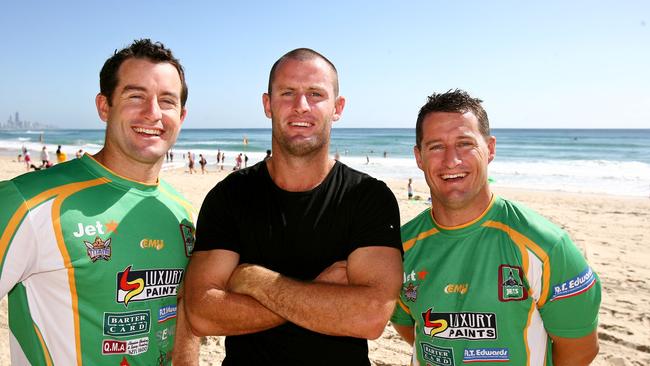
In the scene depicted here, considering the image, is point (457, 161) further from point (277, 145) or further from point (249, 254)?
point (249, 254)

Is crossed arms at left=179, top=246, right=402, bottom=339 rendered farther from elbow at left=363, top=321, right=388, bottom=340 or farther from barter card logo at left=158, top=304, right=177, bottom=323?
barter card logo at left=158, top=304, right=177, bottom=323

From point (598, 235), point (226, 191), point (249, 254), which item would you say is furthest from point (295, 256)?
point (598, 235)

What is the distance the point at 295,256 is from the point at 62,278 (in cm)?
119

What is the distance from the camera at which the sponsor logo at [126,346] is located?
2.30 metres

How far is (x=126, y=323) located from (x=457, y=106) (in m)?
2.27

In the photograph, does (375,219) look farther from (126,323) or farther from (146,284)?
(126,323)

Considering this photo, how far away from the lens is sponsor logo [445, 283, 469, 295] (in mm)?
2512

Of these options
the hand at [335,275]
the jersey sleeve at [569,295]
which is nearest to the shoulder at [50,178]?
the hand at [335,275]

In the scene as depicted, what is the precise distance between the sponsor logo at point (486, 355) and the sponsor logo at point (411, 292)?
407 millimetres

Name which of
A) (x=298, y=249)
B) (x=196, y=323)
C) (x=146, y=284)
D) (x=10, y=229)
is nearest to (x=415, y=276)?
(x=298, y=249)

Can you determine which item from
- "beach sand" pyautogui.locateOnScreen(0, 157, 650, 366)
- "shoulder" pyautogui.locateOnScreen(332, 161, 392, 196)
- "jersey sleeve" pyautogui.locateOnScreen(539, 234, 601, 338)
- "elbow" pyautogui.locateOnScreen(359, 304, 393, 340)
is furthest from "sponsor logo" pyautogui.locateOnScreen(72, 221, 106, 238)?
"beach sand" pyautogui.locateOnScreen(0, 157, 650, 366)

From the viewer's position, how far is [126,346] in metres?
2.34

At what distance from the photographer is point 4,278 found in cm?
210

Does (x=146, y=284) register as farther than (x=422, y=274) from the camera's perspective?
No
